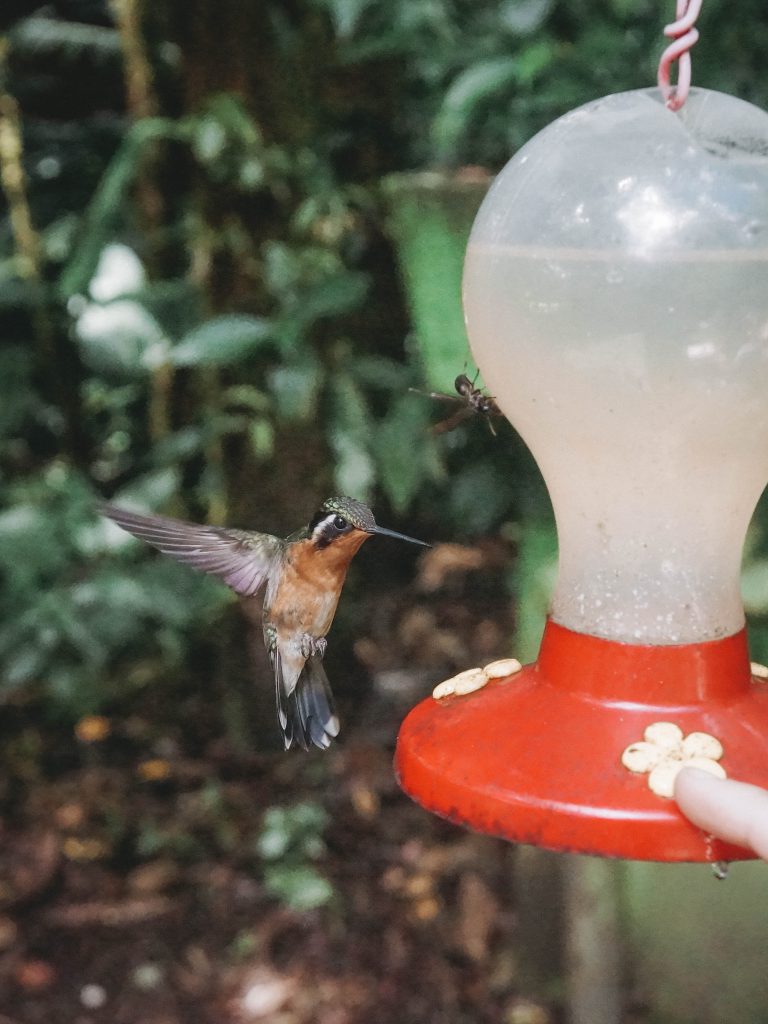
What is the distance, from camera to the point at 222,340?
3646mm

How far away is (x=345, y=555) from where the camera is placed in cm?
194

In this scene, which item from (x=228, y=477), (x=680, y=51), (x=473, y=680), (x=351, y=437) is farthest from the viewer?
(x=228, y=477)

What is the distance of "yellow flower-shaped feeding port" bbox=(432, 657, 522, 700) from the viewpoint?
1.65m

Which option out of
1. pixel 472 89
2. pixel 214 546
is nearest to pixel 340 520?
pixel 214 546

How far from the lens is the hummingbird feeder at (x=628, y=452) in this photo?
1.39 meters

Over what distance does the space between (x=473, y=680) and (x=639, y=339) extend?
1.66 ft

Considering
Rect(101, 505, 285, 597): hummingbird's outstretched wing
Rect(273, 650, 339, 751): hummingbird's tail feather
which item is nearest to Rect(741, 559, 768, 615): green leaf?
Rect(273, 650, 339, 751): hummingbird's tail feather

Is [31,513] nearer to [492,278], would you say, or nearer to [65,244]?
[65,244]

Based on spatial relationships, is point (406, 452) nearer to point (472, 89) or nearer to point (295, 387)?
point (295, 387)

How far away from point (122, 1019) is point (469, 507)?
6.92ft

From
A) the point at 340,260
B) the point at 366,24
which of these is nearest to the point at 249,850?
the point at 340,260

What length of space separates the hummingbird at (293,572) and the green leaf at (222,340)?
145 cm

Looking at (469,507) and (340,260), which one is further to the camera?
(340,260)

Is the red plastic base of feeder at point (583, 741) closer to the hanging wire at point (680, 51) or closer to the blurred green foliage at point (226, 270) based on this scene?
the hanging wire at point (680, 51)
